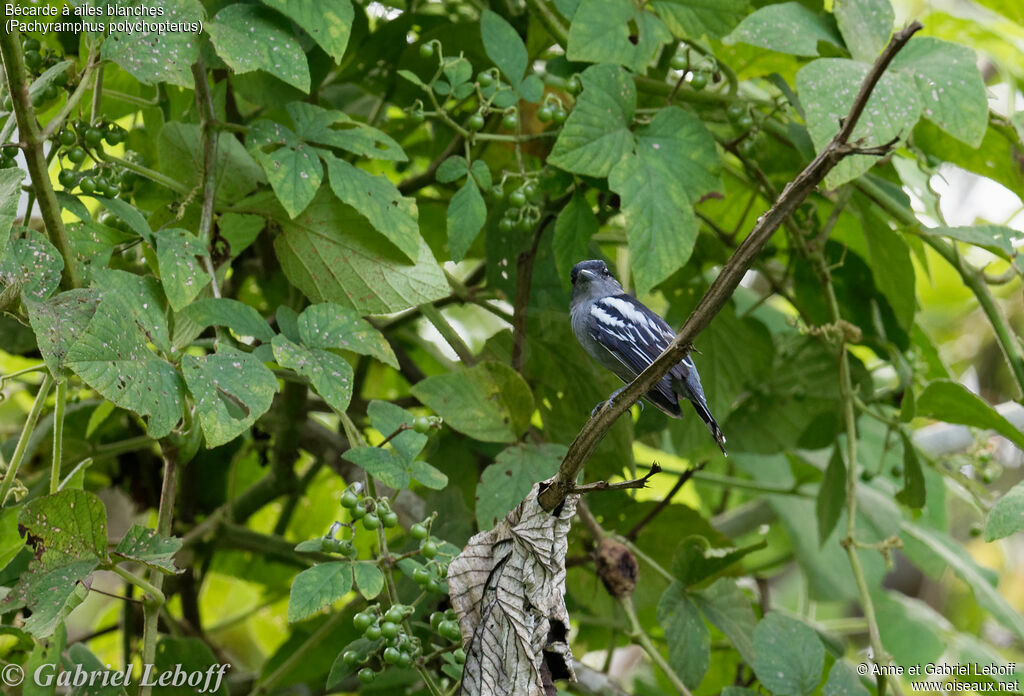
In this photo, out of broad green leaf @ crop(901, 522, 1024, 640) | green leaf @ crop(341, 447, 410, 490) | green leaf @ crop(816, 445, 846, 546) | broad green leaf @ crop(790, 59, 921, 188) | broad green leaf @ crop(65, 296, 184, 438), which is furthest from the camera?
broad green leaf @ crop(901, 522, 1024, 640)

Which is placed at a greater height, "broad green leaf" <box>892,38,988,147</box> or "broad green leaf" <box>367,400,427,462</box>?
"broad green leaf" <box>892,38,988,147</box>

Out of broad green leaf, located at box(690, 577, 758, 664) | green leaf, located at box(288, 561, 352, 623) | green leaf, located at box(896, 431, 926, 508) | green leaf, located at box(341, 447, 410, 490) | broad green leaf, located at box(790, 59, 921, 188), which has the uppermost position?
broad green leaf, located at box(790, 59, 921, 188)

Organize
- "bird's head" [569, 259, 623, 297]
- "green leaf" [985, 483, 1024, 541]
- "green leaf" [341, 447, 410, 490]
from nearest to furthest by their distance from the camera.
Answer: "green leaf" [341, 447, 410, 490], "green leaf" [985, 483, 1024, 541], "bird's head" [569, 259, 623, 297]

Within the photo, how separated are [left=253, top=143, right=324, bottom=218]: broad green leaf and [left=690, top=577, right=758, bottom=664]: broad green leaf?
1036 mm

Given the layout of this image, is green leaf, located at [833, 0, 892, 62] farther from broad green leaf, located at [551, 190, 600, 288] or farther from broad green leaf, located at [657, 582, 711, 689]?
broad green leaf, located at [657, 582, 711, 689]

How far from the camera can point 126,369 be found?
3.86 feet

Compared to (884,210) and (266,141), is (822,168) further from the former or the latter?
(884,210)

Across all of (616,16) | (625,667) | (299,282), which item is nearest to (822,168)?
(616,16)

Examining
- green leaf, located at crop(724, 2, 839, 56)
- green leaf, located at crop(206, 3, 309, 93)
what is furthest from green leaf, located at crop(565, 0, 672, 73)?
green leaf, located at crop(206, 3, 309, 93)

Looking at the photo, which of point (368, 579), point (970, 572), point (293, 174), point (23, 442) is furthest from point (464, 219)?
point (970, 572)

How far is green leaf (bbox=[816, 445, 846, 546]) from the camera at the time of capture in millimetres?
2018

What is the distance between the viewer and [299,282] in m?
1.57

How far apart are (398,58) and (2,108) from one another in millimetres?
778

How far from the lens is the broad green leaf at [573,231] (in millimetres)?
1650
